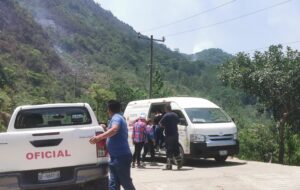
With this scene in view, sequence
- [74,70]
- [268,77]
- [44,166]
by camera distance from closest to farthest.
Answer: [44,166], [268,77], [74,70]

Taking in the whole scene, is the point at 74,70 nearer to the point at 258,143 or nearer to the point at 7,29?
the point at 7,29

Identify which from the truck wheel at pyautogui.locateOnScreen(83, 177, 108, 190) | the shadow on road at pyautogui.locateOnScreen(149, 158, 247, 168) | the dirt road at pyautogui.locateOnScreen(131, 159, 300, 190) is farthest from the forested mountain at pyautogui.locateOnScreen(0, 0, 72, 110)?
the truck wheel at pyautogui.locateOnScreen(83, 177, 108, 190)

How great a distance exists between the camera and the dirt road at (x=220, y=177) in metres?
11.3

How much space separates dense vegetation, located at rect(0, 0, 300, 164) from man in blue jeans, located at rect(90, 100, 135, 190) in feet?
148

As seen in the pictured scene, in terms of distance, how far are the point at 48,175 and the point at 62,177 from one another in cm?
24

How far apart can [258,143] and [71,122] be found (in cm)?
1846

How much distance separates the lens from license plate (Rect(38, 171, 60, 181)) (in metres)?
8.92

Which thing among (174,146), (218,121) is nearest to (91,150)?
(174,146)

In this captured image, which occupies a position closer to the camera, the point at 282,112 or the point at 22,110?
the point at 22,110

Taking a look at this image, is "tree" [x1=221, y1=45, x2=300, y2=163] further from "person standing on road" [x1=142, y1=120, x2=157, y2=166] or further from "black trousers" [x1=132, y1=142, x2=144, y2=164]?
"black trousers" [x1=132, y1=142, x2=144, y2=164]

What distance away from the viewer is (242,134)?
94.8 ft

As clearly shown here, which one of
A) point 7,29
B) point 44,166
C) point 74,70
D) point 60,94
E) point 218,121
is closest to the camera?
point 44,166

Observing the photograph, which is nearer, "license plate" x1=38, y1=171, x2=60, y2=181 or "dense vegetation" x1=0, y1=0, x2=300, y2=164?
"license plate" x1=38, y1=171, x2=60, y2=181

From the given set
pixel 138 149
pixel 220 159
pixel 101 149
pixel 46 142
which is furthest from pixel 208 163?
pixel 46 142
